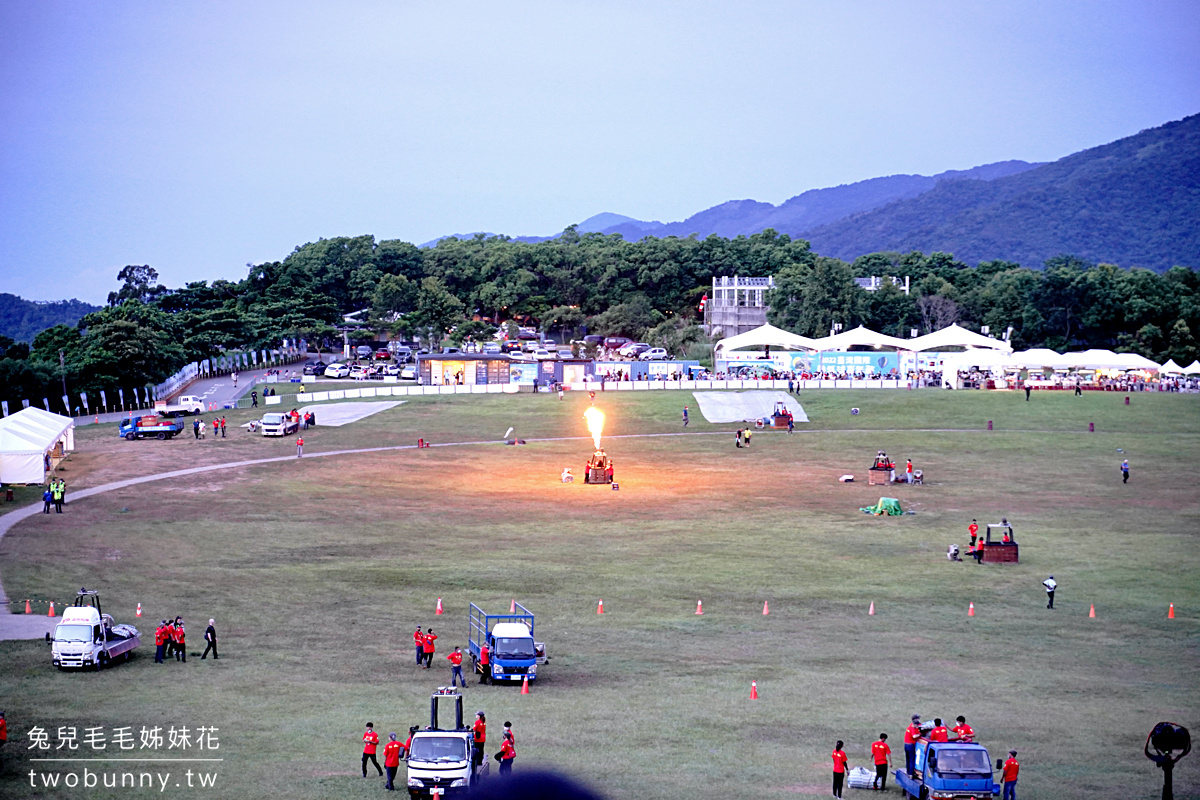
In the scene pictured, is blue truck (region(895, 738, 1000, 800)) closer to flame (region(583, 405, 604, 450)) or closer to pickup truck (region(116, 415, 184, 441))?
flame (region(583, 405, 604, 450))

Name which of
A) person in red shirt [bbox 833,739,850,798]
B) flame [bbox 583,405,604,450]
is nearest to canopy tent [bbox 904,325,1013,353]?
flame [bbox 583,405,604,450]

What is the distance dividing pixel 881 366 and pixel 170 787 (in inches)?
3436

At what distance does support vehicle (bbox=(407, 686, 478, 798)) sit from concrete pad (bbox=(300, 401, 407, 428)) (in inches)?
2391

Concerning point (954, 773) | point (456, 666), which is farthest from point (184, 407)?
point (954, 773)

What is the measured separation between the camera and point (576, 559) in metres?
41.2

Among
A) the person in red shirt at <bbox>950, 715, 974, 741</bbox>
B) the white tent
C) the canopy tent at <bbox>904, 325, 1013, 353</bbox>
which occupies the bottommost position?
the person in red shirt at <bbox>950, 715, 974, 741</bbox>

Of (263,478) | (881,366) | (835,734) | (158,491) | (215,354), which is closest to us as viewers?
(835,734)

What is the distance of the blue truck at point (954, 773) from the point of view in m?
19.0

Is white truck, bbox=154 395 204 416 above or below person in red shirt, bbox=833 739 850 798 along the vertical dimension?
above

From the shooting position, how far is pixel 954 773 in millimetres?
19109

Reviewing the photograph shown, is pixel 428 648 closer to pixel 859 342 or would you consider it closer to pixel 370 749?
pixel 370 749

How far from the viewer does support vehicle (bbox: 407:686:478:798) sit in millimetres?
18891

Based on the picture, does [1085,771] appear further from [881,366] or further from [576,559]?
[881,366]

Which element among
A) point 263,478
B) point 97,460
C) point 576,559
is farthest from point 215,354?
point 576,559
